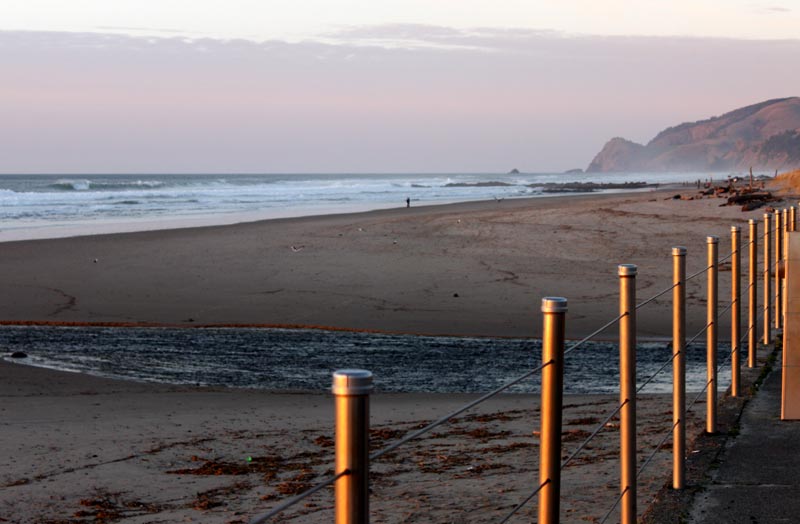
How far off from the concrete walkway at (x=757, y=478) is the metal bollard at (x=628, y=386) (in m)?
0.50

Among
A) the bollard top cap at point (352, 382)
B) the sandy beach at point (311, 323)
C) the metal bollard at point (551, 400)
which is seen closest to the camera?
the bollard top cap at point (352, 382)

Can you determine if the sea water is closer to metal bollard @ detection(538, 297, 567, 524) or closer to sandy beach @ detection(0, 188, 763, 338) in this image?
sandy beach @ detection(0, 188, 763, 338)

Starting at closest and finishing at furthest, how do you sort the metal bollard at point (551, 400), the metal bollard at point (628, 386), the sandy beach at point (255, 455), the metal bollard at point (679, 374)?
the metal bollard at point (551, 400) → the metal bollard at point (628, 386) → the metal bollard at point (679, 374) → the sandy beach at point (255, 455)

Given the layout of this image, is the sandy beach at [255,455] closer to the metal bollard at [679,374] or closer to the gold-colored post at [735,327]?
the metal bollard at [679,374]

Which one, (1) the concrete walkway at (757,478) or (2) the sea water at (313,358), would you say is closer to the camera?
(1) the concrete walkway at (757,478)

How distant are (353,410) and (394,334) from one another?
11.3 meters

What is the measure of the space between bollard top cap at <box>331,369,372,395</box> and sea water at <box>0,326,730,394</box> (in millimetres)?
7861

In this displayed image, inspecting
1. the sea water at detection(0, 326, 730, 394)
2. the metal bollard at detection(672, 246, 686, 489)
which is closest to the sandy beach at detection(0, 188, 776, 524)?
the metal bollard at detection(672, 246, 686, 489)

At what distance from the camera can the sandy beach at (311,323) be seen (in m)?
5.89

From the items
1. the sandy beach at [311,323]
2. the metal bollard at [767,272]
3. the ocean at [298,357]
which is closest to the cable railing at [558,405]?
the sandy beach at [311,323]

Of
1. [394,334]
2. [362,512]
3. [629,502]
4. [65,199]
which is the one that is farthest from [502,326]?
[65,199]

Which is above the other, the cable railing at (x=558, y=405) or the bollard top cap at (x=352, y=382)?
the bollard top cap at (x=352, y=382)

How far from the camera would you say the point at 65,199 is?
187ft

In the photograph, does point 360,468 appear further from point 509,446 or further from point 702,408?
point 702,408
